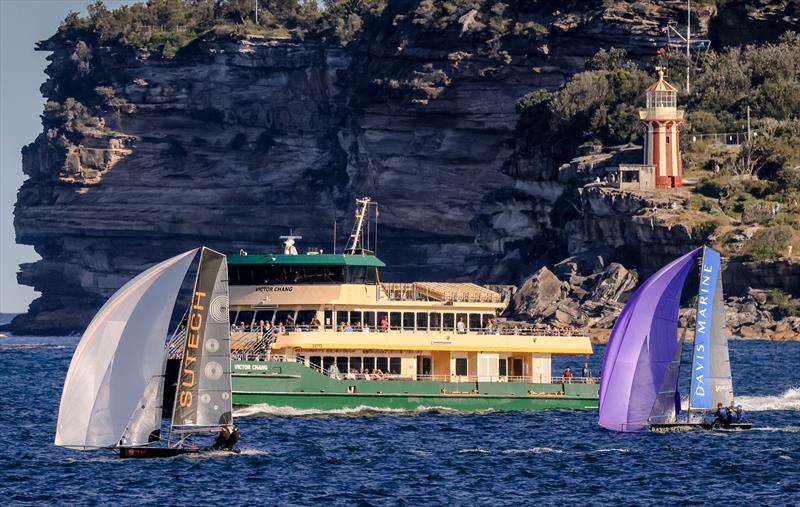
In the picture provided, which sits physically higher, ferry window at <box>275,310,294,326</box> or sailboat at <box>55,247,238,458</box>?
ferry window at <box>275,310,294,326</box>

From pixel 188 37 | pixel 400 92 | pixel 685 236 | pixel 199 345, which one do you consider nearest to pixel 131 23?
Answer: pixel 188 37

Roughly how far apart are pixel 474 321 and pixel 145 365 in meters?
18.8

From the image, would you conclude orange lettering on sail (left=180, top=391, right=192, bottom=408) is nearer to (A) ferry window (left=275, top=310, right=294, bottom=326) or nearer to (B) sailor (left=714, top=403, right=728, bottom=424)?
(A) ferry window (left=275, top=310, right=294, bottom=326)

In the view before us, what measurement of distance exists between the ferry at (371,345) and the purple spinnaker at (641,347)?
9.08 m

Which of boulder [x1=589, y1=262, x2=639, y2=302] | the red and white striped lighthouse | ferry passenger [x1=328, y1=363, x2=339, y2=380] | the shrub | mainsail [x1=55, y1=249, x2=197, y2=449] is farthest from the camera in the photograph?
the red and white striped lighthouse

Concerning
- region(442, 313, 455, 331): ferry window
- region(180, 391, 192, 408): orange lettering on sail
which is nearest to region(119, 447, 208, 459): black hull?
region(180, 391, 192, 408): orange lettering on sail

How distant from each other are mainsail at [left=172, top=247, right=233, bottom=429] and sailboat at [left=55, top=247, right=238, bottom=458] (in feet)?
0.08

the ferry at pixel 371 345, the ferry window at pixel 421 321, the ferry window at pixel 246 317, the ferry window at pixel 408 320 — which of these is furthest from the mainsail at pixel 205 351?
the ferry window at pixel 421 321

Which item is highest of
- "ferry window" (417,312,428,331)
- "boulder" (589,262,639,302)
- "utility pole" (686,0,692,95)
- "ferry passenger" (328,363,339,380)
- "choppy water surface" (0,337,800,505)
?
"utility pole" (686,0,692,95)

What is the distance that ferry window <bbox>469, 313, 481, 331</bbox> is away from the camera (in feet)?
201

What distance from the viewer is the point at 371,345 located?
192 ft

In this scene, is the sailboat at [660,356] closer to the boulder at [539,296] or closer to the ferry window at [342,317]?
the ferry window at [342,317]

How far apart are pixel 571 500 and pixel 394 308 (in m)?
18.3

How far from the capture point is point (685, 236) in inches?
4702
